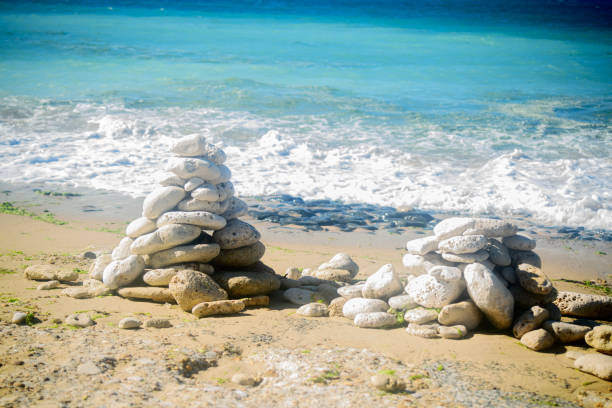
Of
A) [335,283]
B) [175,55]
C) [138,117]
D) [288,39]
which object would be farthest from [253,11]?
[335,283]

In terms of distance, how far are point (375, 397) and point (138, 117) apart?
1716 cm

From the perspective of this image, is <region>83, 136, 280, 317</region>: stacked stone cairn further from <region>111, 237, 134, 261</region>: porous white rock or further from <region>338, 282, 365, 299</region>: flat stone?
<region>338, 282, 365, 299</region>: flat stone

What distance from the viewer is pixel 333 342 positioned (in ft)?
16.6

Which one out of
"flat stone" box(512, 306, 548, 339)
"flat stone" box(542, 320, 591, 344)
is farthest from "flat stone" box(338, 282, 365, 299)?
"flat stone" box(542, 320, 591, 344)

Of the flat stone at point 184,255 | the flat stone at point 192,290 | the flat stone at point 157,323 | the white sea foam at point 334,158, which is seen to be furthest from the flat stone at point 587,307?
the white sea foam at point 334,158

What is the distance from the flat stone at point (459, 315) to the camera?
17.7ft

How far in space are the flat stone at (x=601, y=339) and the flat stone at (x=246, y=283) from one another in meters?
3.47

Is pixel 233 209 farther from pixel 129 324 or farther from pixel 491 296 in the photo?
pixel 491 296

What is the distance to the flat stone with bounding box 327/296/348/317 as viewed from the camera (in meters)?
5.93

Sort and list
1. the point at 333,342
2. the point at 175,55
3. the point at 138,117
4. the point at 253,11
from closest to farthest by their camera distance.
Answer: the point at 333,342 < the point at 138,117 < the point at 175,55 < the point at 253,11

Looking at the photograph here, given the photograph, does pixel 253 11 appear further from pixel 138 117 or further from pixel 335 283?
pixel 335 283

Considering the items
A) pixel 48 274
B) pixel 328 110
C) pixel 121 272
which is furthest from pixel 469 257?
pixel 328 110

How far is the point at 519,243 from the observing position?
6.19m

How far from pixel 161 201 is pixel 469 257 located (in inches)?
146
